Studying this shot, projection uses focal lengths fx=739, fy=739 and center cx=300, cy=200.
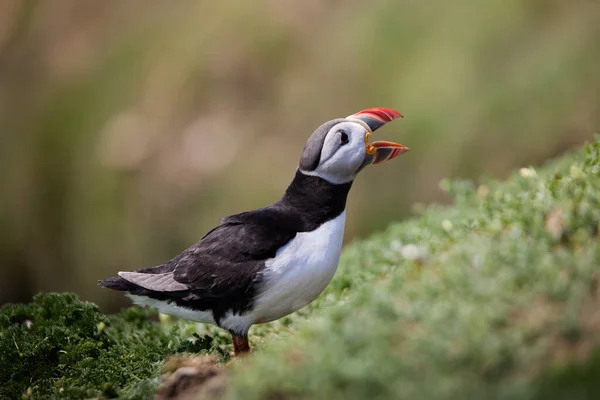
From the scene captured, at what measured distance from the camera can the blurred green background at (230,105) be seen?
365 inches

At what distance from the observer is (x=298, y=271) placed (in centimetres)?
401

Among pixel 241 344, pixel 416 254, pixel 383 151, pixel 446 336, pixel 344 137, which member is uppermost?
pixel 344 137

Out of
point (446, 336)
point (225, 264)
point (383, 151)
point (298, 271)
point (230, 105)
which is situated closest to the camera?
point (446, 336)

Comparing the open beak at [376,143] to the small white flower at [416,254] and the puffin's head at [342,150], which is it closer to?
the puffin's head at [342,150]

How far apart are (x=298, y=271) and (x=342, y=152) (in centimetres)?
71

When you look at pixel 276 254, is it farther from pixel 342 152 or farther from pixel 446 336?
pixel 446 336

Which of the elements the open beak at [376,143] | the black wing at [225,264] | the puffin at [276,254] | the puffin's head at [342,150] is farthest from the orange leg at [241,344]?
the open beak at [376,143]

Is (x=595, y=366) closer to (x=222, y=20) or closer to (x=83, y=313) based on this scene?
(x=83, y=313)

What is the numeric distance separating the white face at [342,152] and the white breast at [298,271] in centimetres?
30

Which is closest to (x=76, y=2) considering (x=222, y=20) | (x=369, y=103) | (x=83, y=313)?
(x=222, y=20)

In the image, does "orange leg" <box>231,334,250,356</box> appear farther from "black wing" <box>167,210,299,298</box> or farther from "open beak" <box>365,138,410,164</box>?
"open beak" <box>365,138,410,164</box>

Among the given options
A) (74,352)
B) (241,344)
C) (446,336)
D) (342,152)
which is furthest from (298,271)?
(74,352)

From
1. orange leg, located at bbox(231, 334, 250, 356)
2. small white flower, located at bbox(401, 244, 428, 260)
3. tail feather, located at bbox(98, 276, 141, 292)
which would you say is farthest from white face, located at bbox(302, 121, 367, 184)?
tail feather, located at bbox(98, 276, 141, 292)

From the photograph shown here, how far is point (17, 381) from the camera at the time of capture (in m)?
4.29
